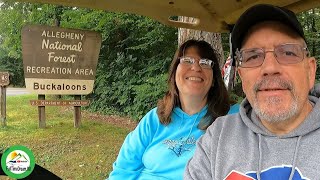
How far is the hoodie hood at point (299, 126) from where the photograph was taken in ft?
4.58

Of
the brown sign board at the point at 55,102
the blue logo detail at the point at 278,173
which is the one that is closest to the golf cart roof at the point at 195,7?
the blue logo detail at the point at 278,173

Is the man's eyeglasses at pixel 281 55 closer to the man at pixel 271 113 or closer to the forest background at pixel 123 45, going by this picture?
the man at pixel 271 113

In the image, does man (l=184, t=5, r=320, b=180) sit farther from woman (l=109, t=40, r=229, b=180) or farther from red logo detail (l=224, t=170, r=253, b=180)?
woman (l=109, t=40, r=229, b=180)

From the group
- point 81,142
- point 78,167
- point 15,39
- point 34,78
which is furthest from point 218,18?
point 15,39

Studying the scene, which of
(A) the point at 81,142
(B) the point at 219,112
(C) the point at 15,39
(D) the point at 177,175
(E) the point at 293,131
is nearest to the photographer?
(E) the point at 293,131

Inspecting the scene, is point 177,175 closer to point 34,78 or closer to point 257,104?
point 257,104

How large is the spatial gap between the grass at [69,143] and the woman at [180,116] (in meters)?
3.21

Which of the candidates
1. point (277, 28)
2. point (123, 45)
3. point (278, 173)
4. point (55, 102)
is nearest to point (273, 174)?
point (278, 173)

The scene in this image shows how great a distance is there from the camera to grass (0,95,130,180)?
19.0 feet

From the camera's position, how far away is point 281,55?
1418 millimetres

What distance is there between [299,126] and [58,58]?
2.68 m

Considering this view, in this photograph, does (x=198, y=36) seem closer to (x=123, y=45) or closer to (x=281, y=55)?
(x=281, y=55)

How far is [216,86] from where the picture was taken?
2338 mm

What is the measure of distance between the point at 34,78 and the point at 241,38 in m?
3.13
